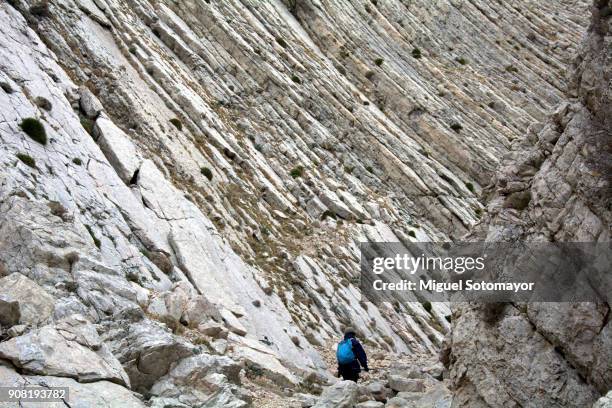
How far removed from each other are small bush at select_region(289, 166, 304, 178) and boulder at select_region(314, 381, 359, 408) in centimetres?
2039

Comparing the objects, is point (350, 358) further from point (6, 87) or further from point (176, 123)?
point (176, 123)

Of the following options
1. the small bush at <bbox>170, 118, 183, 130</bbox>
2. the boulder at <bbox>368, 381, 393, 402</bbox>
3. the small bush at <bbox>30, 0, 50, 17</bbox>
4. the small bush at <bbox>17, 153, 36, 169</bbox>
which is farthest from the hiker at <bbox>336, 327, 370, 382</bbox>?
the small bush at <bbox>30, 0, 50, 17</bbox>

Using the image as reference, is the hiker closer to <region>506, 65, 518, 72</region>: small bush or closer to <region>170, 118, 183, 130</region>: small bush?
<region>170, 118, 183, 130</region>: small bush

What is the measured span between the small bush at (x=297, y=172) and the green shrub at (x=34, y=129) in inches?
636

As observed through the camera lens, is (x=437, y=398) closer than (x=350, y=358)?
Yes

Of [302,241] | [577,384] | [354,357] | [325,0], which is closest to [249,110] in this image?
[302,241]

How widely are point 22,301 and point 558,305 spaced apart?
1157 centimetres

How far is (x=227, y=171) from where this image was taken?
2873cm

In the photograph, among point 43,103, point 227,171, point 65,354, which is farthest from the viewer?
point 227,171

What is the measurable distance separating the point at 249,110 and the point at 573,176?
26.3 metres

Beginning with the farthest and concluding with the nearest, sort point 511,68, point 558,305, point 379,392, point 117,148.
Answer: point 511,68
point 117,148
point 379,392
point 558,305

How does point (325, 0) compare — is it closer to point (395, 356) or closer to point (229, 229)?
point (229, 229)

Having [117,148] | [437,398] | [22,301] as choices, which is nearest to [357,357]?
[437,398]

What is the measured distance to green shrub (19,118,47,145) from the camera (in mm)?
18703
